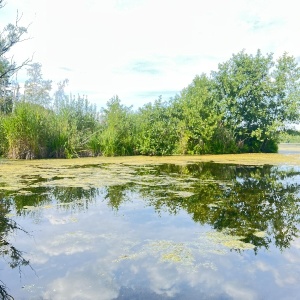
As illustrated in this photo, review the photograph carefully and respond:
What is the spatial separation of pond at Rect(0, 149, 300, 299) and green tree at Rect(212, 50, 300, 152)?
A: 10203 mm

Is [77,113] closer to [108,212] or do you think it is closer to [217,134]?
[217,134]

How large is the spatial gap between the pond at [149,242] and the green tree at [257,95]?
10.2m

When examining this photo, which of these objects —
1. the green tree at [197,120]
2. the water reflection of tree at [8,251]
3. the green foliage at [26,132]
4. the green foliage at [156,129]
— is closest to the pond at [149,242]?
the water reflection of tree at [8,251]

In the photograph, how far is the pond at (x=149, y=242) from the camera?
1770 millimetres

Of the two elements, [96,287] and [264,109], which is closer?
[96,287]

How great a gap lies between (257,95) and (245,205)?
12025 millimetres

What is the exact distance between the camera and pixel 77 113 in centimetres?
1062

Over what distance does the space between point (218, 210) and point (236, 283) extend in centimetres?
169

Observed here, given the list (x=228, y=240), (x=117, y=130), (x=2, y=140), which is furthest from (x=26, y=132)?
(x=228, y=240)

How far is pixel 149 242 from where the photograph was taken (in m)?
2.49

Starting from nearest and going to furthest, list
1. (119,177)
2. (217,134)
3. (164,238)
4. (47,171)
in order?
(164,238) < (119,177) < (47,171) < (217,134)

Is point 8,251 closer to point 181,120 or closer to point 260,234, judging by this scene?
point 260,234

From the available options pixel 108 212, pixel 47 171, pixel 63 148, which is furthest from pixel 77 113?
pixel 108 212

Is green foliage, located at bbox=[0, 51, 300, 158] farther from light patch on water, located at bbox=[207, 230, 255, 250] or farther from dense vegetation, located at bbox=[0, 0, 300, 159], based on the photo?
light patch on water, located at bbox=[207, 230, 255, 250]
